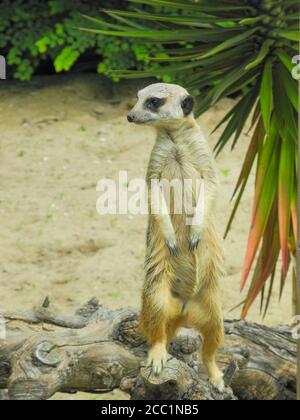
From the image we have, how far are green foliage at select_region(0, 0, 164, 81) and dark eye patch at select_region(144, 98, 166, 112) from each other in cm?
265

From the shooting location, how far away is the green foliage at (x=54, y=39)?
6242mm

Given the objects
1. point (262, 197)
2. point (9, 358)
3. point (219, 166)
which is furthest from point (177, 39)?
point (219, 166)

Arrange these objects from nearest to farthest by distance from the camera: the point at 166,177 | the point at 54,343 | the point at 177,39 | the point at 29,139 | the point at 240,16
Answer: the point at 166,177
the point at 54,343
the point at 177,39
the point at 240,16
the point at 29,139

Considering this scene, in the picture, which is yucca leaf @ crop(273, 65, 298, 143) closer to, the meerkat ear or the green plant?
the green plant

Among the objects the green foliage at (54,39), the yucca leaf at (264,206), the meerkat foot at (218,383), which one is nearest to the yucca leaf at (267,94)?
the yucca leaf at (264,206)

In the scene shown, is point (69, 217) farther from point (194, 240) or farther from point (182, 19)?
point (194, 240)

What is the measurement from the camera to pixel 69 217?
605cm

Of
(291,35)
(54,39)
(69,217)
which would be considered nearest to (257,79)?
(291,35)

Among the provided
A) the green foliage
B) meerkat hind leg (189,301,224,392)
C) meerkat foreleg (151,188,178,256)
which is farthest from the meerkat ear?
the green foliage

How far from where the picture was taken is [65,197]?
5.98m

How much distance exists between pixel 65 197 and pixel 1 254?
0.52 m

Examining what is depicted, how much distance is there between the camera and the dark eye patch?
132 inches
